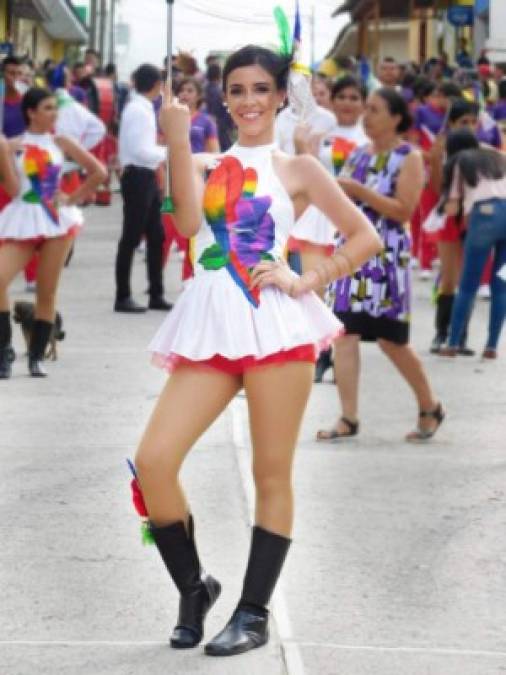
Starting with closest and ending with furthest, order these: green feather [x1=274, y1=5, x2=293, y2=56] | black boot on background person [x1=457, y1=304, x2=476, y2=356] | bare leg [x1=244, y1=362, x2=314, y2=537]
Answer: bare leg [x1=244, y1=362, x2=314, y2=537] → green feather [x1=274, y1=5, x2=293, y2=56] → black boot on background person [x1=457, y1=304, x2=476, y2=356]

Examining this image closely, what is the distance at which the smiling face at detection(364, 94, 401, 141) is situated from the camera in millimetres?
9875

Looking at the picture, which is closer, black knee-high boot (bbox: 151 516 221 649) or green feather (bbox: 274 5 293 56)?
black knee-high boot (bbox: 151 516 221 649)

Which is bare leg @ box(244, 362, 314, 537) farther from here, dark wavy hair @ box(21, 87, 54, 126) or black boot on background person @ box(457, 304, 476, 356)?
black boot on background person @ box(457, 304, 476, 356)

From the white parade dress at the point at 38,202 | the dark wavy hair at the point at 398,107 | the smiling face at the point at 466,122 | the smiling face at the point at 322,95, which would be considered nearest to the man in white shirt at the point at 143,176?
the smiling face at the point at 322,95

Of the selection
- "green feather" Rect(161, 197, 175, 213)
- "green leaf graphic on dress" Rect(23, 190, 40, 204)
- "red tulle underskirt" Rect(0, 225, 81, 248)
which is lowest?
"red tulle underskirt" Rect(0, 225, 81, 248)

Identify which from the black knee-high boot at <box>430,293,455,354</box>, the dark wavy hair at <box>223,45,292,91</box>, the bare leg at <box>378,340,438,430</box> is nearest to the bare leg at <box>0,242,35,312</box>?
the bare leg at <box>378,340,438,430</box>

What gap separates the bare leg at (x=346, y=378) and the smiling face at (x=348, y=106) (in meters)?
3.07

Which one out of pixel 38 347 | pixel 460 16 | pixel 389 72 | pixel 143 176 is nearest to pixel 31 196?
pixel 38 347

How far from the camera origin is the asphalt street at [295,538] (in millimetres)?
5906

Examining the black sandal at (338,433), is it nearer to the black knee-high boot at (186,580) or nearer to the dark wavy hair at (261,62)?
the black knee-high boot at (186,580)

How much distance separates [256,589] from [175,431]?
56cm

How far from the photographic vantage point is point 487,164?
13.3 meters

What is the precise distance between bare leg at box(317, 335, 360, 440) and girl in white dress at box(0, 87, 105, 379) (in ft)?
8.77

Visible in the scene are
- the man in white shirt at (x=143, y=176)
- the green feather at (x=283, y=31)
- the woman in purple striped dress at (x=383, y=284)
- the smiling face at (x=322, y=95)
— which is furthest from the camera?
the smiling face at (x=322, y=95)
